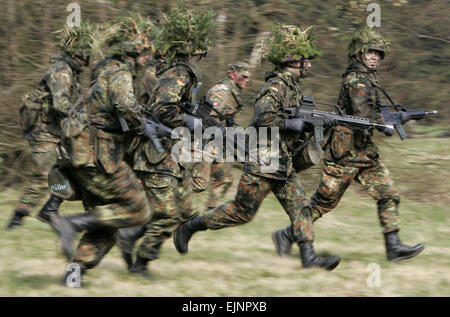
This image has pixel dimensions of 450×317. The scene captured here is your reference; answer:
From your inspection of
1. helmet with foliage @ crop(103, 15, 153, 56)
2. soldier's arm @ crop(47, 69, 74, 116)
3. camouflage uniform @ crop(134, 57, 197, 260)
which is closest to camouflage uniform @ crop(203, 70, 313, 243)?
camouflage uniform @ crop(134, 57, 197, 260)

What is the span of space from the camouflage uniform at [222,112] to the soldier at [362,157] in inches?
72.9

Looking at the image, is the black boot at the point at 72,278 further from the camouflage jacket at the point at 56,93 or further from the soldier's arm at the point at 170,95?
the camouflage jacket at the point at 56,93

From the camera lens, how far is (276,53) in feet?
21.5

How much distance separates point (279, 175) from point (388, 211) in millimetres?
1175

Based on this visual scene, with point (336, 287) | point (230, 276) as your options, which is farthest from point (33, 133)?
point (336, 287)

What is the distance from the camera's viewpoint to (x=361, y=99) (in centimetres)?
685

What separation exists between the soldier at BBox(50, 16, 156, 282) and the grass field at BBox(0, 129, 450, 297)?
0.47m

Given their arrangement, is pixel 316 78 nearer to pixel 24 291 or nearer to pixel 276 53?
pixel 276 53

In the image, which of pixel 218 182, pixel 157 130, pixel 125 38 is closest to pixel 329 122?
pixel 157 130

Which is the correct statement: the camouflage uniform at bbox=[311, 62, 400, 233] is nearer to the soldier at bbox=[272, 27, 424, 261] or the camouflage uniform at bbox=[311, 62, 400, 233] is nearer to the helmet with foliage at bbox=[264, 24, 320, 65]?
the soldier at bbox=[272, 27, 424, 261]

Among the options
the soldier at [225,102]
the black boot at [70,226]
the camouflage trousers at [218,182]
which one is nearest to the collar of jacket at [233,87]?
the soldier at [225,102]

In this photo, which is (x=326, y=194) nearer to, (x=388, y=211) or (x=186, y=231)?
(x=388, y=211)

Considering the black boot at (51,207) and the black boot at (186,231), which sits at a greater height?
the black boot at (51,207)

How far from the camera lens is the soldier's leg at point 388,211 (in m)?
6.83
